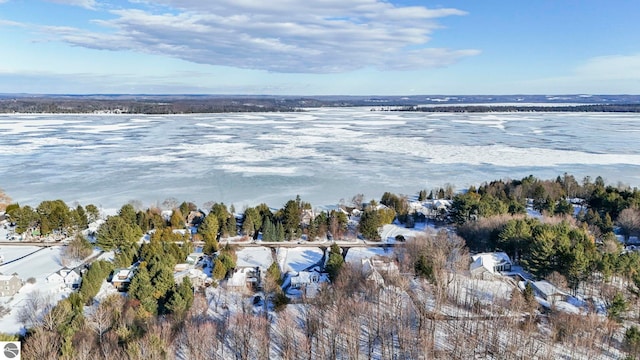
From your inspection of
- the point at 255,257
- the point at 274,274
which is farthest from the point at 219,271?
the point at 255,257

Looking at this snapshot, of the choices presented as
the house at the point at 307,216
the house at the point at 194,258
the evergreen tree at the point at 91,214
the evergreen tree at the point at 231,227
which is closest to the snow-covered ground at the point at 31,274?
the evergreen tree at the point at 91,214

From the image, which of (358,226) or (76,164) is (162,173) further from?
(358,226)

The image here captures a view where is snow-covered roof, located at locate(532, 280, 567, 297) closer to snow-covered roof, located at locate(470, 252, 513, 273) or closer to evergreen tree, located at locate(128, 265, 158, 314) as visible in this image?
snow-covered roof, located at locate(470, 252, 513, 273)

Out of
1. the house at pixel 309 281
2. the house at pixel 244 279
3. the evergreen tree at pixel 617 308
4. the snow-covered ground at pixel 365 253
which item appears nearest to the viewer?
the evergreen tree at pixel 617 308

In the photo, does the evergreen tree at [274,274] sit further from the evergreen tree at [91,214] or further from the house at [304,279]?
the evergreen tree at [91,214]

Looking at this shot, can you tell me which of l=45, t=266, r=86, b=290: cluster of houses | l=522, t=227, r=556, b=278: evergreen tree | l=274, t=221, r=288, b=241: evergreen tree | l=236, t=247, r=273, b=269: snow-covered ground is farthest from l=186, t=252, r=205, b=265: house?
l=522, t=227, r=556, b=278: evergreen tree

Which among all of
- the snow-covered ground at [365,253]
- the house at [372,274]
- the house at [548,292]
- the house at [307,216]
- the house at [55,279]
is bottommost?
the snow-covered ground at [365,253]

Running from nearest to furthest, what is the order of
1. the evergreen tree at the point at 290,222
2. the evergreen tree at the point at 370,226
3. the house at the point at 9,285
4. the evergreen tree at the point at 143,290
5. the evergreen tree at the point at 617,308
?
the evergreen tree at the point at 617,308
the evergreen tree at the point at 143,290
the house at the point at 9,285
the evergreen tree at the point at 370,226
the evergreen tree at the point at 290,222
